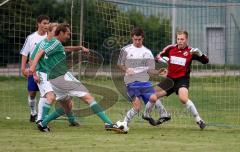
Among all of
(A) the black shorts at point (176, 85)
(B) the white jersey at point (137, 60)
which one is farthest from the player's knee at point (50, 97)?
(A) the black shorts at point (176, 85)

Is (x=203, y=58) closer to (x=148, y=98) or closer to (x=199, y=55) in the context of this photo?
(x=199, y=55)

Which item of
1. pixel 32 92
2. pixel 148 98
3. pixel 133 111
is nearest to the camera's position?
pixel 133 111

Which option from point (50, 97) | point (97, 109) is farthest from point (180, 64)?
point (50, 97)

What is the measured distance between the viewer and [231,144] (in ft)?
39.8

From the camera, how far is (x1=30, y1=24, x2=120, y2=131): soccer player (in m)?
14.1

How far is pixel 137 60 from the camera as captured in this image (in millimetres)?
15492

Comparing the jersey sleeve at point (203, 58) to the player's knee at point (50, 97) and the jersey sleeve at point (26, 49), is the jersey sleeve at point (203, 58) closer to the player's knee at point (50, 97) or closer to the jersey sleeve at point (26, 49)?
the player's knee at point (50, 97)

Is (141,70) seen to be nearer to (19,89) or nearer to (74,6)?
(74,6)

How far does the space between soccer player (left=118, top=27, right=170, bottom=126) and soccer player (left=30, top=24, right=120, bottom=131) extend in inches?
40.1

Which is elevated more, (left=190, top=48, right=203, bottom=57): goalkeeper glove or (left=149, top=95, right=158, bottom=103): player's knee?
(left=190, top=48, right=203, bottom=57): goalkeeper glove

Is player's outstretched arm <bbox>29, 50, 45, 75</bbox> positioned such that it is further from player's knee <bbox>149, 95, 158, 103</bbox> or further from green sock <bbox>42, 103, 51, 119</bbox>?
player's knee <bbox>149, 95, 158, 103</bbox>

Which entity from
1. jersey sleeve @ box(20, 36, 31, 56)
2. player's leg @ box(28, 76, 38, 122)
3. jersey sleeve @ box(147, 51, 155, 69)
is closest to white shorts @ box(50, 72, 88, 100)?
player's leg @ box(28, 76, 38, 122)

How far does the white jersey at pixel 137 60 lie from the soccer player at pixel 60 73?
3.83 ft

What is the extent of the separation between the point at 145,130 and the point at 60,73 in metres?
1.78
